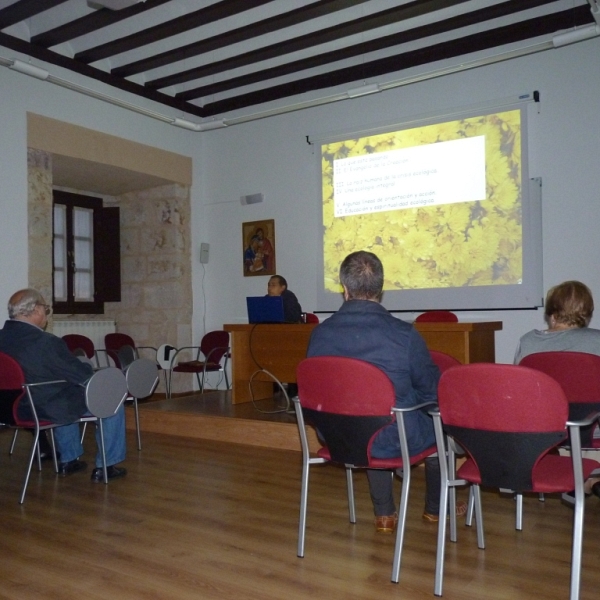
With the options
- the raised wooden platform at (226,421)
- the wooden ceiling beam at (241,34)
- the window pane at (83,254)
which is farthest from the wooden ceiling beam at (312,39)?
the raised wooden platform at (226,421)

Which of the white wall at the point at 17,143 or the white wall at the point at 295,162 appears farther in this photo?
the white wall at the point at 17,143

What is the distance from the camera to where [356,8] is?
5.56 meters

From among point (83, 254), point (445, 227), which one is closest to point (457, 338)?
point (445, 227)

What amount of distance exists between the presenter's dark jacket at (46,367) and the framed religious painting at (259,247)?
3978 mm

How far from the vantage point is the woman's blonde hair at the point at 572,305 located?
2.82m

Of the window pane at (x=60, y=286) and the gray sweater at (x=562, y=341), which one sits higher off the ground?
the window pane at (x=60, y=286)

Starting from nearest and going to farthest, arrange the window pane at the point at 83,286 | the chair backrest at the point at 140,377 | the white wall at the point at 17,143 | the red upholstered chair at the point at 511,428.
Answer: the red upholstered chair at the point at 511,428 → the chair backrest at the point at 140,377 → the white wall at the point at 17,143 → the window pane at the point at 83,286

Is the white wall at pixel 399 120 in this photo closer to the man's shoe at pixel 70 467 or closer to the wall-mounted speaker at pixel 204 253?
the wall-mounted speaker at pixel 204 253

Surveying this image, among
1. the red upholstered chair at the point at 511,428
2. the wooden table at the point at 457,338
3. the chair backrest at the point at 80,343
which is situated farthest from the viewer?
the chair backrest at the point at 80,343

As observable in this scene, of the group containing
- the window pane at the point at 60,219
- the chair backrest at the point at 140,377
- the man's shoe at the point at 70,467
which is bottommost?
the man's shoe at the point at 70,467

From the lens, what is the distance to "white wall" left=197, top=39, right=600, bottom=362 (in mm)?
5527

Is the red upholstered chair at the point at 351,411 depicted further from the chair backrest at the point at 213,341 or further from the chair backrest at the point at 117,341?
the chair backrest at the point at 117,341

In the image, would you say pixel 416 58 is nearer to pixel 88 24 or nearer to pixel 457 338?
pixel 88 24

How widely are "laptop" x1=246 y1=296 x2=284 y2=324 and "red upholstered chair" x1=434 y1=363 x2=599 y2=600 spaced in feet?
9.93
